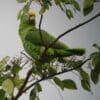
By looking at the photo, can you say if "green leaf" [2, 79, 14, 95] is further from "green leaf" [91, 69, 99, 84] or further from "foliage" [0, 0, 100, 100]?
"green leaf" [91, 69, 99, 84]

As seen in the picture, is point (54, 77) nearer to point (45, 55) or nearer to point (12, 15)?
point (45, 55)

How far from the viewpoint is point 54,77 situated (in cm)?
46

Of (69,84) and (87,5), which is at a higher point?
(87,5)

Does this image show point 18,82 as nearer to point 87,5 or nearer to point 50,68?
point 50,68

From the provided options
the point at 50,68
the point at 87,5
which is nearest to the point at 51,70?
the point at 50,68

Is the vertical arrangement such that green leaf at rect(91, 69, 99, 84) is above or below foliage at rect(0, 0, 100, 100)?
below

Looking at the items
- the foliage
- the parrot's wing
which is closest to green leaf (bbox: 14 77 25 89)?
the foliage

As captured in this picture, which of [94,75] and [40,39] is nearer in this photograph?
[94,75]

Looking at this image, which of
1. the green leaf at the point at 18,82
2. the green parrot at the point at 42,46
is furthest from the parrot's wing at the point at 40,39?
the green leaf at the point at 18,82

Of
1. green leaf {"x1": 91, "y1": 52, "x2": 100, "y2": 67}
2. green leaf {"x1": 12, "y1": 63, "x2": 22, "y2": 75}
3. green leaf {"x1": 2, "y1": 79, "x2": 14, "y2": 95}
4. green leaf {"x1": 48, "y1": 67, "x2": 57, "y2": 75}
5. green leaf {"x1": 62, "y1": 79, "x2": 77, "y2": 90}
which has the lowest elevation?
green leaf {"x1": 62, "y1": 79, "x2": 77, "y2": 90}

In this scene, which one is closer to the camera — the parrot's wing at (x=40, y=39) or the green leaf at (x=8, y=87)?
the green leaf at (x=8, y=87)

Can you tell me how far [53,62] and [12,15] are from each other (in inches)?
46.0

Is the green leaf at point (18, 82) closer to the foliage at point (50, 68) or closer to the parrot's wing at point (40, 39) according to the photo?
the foliage at point (50, 68)

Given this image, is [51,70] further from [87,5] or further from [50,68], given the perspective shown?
[87,5]
